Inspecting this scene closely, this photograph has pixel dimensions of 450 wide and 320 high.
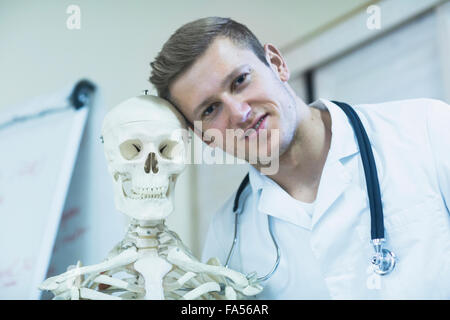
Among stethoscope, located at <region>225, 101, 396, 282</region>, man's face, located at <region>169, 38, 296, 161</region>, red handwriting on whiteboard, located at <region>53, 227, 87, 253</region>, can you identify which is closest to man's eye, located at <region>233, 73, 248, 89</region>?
man's face, located at <region>169, 38, 296, 161</region>

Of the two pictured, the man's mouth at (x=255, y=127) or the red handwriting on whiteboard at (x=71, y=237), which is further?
the red handwriting on whiteboard at (x=71, y=237)

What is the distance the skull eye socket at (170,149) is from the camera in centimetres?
74

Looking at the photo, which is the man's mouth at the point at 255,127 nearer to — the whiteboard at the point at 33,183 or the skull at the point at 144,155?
the skull at the point at 144,155

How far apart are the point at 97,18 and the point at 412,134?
1003 millimetres

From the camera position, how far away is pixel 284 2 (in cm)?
138

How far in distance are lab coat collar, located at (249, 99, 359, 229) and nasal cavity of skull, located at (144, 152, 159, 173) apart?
0.85 feet

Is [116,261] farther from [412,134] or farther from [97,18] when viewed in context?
[97,18]

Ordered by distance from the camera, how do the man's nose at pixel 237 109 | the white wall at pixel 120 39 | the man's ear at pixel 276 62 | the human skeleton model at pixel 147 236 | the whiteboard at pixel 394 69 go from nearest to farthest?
the human skeleton model at pixel 147 236
the man's nose at pixel 237 109
the man's ear at pixel 276 62
the whiteboard at pixel 394 69
the white wall at pixel 120 39

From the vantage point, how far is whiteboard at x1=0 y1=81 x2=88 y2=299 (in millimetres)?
1224

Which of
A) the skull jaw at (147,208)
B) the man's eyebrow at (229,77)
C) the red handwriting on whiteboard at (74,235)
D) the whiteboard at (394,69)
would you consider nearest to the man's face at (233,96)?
the man's eyebrow at (229,77)

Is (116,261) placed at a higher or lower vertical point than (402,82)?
lower

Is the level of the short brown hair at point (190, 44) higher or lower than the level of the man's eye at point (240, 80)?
higher

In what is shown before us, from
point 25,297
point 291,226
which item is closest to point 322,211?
point 291,226

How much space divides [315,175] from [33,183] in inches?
36.3
